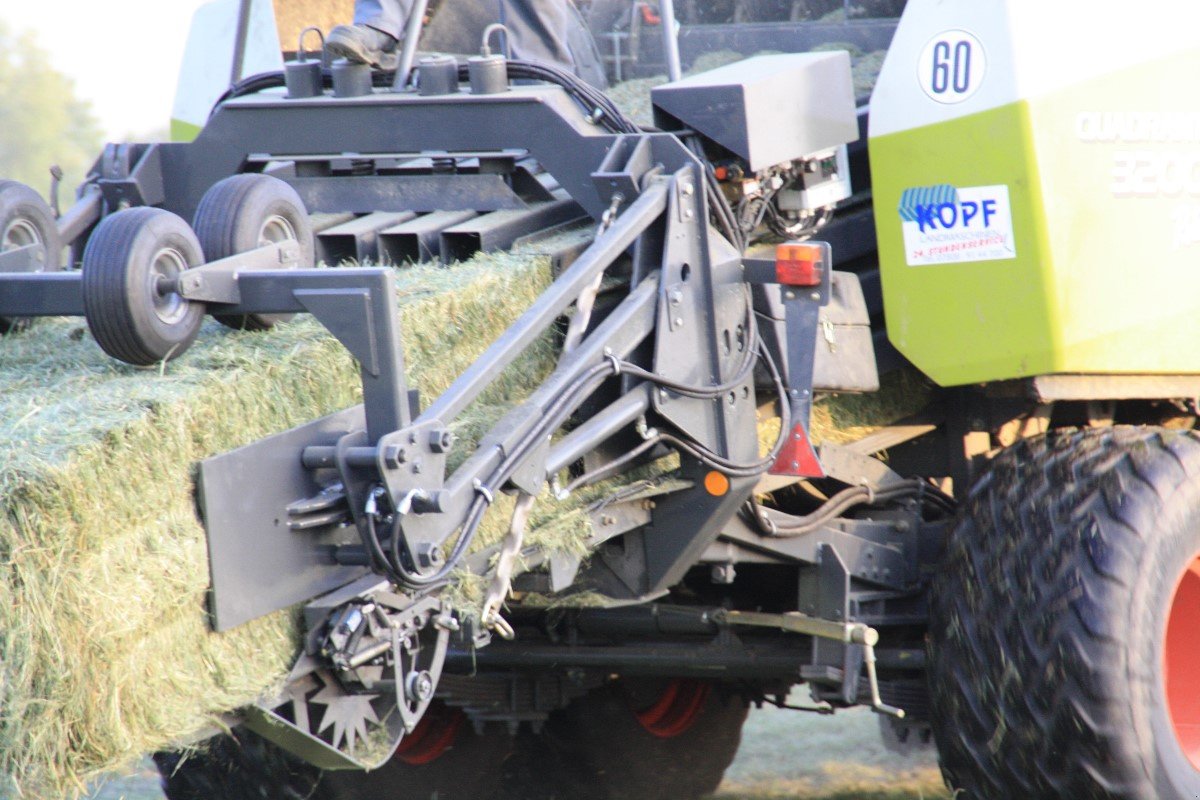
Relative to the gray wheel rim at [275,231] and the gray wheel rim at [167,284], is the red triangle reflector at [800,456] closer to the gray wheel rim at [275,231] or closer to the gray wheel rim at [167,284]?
the gray wheel rim at [275,231]

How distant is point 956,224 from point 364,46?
61.3 inches

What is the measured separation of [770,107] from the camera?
3748mm

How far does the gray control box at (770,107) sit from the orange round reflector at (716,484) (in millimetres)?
709

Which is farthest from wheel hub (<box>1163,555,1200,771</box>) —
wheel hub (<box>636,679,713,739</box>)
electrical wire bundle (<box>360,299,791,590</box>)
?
wheel hub (<box>636,679,713,739</box>)

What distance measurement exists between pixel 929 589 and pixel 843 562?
256 mm

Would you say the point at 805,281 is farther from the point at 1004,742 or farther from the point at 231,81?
the point at 231,81

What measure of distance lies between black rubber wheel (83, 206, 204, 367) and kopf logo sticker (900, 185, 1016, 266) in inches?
71.5

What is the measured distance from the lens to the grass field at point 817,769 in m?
5.42

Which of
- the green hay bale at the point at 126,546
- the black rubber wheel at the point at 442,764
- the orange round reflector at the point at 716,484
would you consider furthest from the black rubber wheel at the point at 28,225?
the black rubber wheel at the point at 442,764

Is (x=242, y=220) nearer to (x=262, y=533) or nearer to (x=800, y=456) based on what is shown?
(x=262, y=533)

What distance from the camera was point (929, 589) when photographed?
13.6 ft

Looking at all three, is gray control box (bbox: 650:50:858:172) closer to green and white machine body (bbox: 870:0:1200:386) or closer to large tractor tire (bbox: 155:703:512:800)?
green and white machine body (bbox: 870:0:1200:386)

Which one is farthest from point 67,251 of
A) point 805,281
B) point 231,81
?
point 805,281

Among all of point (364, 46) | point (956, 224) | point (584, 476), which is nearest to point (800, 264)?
point (956, 224)
